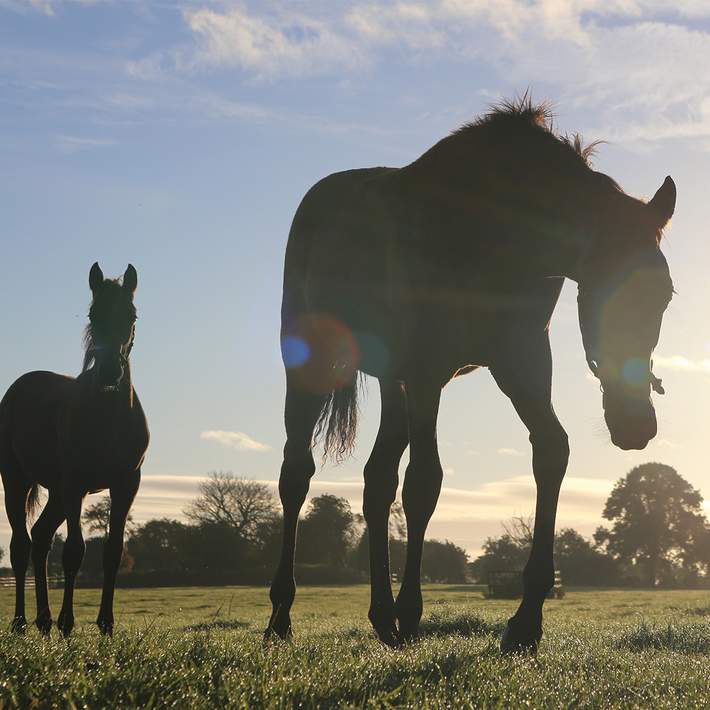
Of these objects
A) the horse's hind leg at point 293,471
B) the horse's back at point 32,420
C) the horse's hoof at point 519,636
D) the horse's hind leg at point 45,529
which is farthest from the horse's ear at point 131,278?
the horse's hoof at point 519,636

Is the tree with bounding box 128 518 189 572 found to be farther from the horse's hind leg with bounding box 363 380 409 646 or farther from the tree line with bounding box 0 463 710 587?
the horse's hind leg with bounding box 363 380 409 646

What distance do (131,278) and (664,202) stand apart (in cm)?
552

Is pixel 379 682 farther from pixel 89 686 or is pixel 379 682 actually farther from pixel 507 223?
pixel 507 223

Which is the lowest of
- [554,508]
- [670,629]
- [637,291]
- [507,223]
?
[670,629]

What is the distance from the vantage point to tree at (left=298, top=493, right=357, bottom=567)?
237 ft

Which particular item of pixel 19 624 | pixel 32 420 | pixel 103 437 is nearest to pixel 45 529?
pixel 32 420

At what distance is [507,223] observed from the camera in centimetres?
553

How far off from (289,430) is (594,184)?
132 inches

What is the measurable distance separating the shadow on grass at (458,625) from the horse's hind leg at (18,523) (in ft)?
14.9

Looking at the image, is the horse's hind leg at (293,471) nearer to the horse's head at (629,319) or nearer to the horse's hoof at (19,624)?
the horse's hoof at (19,624)

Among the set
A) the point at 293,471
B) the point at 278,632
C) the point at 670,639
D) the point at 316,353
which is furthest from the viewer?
the point at 316,353

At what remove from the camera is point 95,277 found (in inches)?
339

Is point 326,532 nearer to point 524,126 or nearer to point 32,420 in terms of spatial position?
point 32,420

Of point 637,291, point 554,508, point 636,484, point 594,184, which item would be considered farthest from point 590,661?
point 636,484
